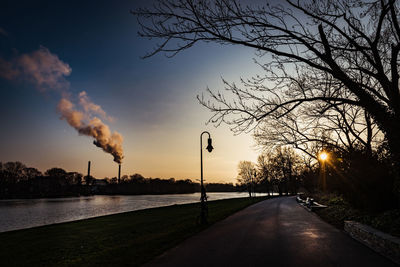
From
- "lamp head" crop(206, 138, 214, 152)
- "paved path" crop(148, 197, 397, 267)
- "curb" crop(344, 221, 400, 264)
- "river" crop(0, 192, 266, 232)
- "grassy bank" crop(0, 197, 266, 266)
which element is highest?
"lamp head" crop(206, 138, 214, 152)

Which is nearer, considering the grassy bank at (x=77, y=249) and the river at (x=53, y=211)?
the grassy bank at (x=77, y=249)

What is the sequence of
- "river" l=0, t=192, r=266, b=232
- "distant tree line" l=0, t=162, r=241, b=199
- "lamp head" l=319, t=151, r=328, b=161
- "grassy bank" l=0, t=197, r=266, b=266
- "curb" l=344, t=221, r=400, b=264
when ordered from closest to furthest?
"curb" l=344, t=221, r=400, b=264
"grassy bank" l=0, t=197, r=266, b=266
"lamp head" l=319, t=151, r=328, b=161
"river" l=0, t=192, r=266, b=232
"distant tree line" l=0, t=162, r=241, b=199

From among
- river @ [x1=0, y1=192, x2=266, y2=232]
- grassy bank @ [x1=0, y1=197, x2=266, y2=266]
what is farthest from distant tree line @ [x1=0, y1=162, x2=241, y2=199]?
grassy bank @ [x1=0, y1=197, x2=266, y2=266]

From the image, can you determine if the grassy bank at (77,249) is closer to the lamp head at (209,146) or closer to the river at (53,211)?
the lamp head at (209,146)

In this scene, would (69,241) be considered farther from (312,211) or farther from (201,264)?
(312,211)

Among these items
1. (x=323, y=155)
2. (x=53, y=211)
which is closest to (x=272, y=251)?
(x=323, y=155)

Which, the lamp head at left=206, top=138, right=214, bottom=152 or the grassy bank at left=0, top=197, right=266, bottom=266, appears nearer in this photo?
the grassy bank at left=0, top=197, right=266, bottom=266

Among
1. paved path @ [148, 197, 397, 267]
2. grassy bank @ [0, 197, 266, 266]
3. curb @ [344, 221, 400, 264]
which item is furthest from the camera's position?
grassy bank @ [0, 197, 266, 266]

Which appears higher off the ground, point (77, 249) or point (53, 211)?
point (77, 249)

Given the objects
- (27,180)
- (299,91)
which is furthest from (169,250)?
(27,180)

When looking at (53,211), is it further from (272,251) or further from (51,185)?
(51,185)

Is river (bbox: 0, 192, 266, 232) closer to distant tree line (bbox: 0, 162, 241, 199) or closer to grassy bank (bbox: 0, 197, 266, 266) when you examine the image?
grassy bank (bbox: 0, 197, 266, 266)

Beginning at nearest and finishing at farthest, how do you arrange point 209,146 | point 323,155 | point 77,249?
1. point 77,249
2. point 209,146
3. point 323,155

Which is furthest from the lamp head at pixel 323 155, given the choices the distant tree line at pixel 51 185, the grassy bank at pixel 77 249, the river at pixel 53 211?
the distant tree line at pixel 51 185
